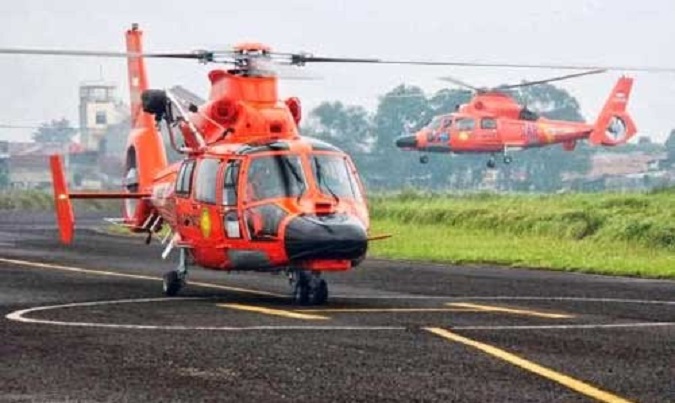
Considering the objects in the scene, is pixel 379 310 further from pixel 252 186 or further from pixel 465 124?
pixel 465 124

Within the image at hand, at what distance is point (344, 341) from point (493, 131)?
67.6m

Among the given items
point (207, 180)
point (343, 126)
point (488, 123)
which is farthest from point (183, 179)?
A: point (343, 126)

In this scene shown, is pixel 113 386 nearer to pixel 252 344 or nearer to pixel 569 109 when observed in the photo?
pixel 252 344

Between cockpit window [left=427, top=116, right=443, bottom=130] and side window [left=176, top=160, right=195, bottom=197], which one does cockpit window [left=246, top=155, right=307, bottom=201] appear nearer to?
side window [left=176, top=160, right=195, bottom=197]

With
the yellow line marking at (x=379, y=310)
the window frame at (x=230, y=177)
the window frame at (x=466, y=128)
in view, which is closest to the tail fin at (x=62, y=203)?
the window frame at (x=230, y=177)

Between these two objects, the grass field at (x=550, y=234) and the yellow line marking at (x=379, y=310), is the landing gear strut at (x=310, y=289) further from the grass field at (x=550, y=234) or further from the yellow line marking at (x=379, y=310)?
the grass field at (x=550, y=234)

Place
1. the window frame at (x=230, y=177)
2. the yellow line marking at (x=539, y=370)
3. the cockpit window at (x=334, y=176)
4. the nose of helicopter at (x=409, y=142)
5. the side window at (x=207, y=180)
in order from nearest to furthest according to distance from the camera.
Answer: the yellow line marking at (x=539, y=370) → the cockpit window at (x=334, y=176) → the window frame at (x=230, y=177) → the side window at (x=207, y=180) → the nose of helicopter at (x=409, y=142)

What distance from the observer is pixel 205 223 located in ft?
76.9

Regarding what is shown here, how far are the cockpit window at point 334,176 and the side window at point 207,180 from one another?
1.64 meters

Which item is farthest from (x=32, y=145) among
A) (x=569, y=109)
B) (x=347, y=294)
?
(x=347, y=294)

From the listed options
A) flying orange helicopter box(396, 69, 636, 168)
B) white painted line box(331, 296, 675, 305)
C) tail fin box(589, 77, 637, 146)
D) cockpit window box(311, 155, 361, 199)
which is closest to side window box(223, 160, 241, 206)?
cockpit window box(311, 155, 361, 199)

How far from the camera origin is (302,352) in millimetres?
15594

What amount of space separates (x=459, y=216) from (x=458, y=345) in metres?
36.1

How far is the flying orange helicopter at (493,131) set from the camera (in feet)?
272
